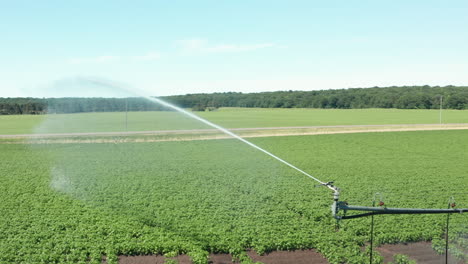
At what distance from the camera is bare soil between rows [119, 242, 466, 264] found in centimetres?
1194

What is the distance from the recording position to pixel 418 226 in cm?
1462

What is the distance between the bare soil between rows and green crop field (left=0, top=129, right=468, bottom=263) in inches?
11.0

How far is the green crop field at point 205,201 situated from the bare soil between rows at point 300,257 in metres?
0.28

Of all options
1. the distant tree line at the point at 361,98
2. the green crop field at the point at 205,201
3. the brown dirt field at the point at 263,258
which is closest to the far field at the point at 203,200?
the green crop field at the point at 205,201

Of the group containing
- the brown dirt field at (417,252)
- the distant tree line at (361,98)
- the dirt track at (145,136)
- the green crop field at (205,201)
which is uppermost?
the distant tree line at (361,98)

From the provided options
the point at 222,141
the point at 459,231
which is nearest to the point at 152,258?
the point at 459,231

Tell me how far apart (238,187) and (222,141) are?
21557mm

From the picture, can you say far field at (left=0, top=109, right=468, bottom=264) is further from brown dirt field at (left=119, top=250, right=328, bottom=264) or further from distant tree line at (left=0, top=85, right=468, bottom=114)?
distant tree line at (left=0, top=85, right=468, bottom=114)

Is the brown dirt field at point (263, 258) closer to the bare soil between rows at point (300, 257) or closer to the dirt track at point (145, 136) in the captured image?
the bare soil between rows at point (300, 257)

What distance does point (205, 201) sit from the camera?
58.3 ft

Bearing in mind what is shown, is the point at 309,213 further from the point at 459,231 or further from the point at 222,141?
the point at 222,141

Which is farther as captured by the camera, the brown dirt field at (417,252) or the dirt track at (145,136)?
the dirt track at (145,136)

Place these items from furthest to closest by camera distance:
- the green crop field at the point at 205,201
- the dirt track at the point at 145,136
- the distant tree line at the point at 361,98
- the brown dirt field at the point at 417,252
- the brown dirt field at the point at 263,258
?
the distant tree line at the point at 361,98
the dirt track at the point at 145,136
the green crop field at the point at 205,201
the brown dirt field at the point at 417,252
the brown dirt field at the point at 263,258

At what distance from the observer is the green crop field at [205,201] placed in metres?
12.8
